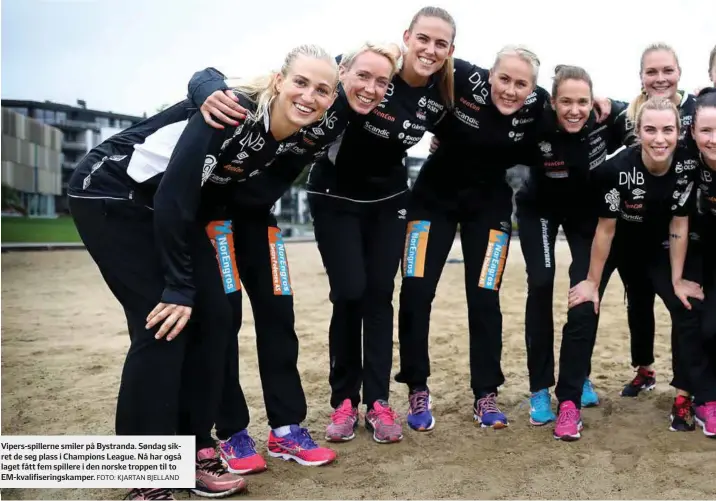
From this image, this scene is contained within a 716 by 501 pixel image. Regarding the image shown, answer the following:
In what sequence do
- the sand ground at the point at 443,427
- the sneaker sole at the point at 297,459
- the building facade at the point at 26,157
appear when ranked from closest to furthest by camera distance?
the sand ground at the point at 443,427, the sneaker sole at the point at 297,459, the building facade at the point at 26,157

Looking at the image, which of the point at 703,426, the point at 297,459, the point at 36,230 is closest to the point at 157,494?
the point at 297,459

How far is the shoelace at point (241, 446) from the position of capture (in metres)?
3.25

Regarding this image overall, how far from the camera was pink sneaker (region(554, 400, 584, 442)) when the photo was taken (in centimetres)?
364

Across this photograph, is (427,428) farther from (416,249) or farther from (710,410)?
(710,410)

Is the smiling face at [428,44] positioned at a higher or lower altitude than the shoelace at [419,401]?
higher

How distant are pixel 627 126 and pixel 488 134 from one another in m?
1.02

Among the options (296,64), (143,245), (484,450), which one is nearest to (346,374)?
(484,450)

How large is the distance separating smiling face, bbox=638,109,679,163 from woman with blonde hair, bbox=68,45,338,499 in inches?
73.9

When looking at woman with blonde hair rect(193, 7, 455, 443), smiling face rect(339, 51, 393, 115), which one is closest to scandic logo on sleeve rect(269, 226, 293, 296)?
woman with blonde hair rect(193, 7, 455, 443)

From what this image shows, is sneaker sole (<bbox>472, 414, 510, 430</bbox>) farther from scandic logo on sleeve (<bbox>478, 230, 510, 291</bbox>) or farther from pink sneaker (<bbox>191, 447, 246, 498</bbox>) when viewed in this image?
pink sneaker (<bbox>191, 447, 246, 498</bbox>)

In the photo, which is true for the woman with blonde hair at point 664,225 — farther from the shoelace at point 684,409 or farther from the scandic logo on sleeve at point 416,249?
the scandic logo on sleeve at point 416,249

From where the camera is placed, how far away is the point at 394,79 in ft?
12.2

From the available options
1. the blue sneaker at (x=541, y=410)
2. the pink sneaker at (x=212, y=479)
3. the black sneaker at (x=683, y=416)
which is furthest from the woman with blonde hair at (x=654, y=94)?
the pink sneaker at (x=212, y=479)

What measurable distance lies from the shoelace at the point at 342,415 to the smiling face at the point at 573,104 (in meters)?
2.12
